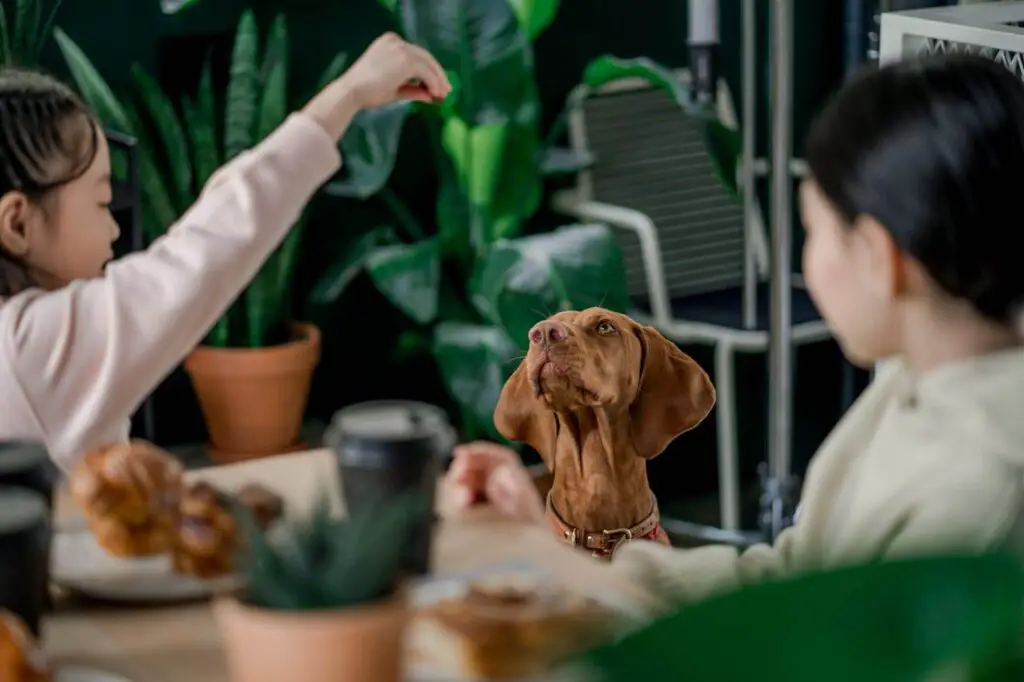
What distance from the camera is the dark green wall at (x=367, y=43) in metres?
3.29

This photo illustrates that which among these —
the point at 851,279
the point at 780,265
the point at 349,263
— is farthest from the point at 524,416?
the point at 349,263

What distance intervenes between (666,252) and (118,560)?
262 cm

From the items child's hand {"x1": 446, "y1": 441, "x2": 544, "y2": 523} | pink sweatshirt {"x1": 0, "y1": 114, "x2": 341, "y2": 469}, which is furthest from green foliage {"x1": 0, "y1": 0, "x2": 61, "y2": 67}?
child's hand {"x1": 446, "y1": 441, "x2": 544, "y2": 523}

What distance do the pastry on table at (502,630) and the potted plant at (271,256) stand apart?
2.21 metres

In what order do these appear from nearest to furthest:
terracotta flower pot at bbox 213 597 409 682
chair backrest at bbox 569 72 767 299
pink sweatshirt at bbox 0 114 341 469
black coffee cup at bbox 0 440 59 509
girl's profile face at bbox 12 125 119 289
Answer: terracotta flower pot at bbox 213 597 409 682 → black coffee cup at bbox 0 440 59 509 → pink sweatshirt at bbox 0 114 341 469 → girl's profile face at bbox 12 125 119 289 → chair backrest at bbox 569 72 767 299

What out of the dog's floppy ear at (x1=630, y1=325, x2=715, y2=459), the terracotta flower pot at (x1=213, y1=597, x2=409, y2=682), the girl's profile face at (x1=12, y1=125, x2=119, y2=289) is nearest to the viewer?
the terracotta flower pot at (x1=213, y1=597, x2=409, y2=682)

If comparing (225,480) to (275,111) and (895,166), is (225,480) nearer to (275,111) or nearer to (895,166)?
(895,166)

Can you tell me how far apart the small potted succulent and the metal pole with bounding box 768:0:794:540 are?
7.06 feet

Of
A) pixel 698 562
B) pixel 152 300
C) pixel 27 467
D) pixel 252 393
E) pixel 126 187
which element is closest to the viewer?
pixel 27 467

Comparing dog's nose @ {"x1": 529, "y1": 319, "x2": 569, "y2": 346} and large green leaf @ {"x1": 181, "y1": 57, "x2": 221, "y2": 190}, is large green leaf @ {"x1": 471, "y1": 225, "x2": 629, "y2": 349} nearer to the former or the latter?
large green leaf @ {"x1": 181, "y1": 57, "x2": 221, "y2": 190}

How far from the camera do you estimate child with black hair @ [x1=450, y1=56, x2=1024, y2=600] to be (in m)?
1.12

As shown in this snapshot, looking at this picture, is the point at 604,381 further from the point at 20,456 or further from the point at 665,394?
the point at 20,456

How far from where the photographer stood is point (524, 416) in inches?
61.9

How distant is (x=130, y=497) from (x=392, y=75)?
57 centimetres
